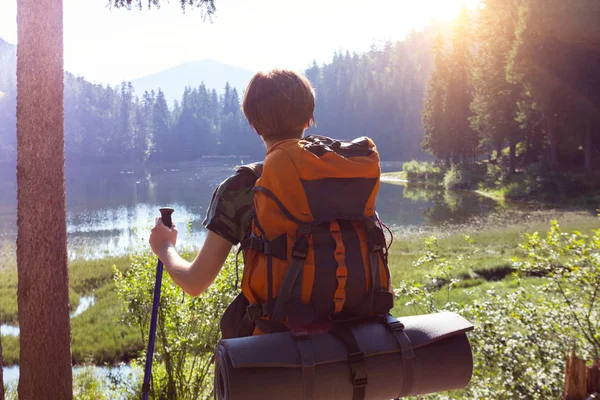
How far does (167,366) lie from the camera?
185 inches

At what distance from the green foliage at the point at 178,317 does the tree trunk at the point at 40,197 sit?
3.41 ft

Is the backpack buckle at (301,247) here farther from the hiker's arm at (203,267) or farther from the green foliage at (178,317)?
the green foliage at (178,317)

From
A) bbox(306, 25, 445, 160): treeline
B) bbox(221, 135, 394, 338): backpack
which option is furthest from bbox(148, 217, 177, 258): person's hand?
bbox(306, 25, 445, 160): treeline

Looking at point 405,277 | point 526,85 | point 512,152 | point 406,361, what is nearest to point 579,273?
point 406,361

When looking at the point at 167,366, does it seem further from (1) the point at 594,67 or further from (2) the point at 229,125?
(2) the point at 229,125

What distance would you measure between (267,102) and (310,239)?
1.78ft

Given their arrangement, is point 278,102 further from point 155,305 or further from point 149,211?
point 149,211

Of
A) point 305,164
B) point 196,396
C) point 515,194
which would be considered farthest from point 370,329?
point 515,194

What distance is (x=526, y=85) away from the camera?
97.1 feet

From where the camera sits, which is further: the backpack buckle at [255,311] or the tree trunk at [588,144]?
the tree trunk at [588,144]

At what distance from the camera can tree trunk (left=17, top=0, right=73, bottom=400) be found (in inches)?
140

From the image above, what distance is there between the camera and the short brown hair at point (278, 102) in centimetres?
185

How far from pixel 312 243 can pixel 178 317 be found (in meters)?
3.33

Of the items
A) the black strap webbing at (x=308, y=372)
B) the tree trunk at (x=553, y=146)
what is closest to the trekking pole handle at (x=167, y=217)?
the black strap webbing at (x=308, y=372)
